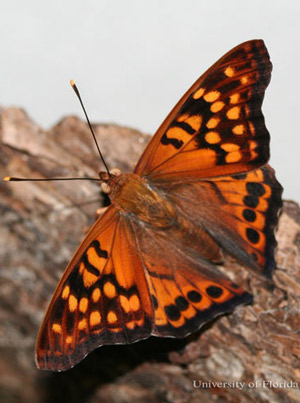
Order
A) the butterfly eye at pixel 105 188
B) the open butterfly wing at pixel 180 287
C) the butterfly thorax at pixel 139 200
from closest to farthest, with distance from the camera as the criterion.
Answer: the open butterfly wing at pixel 180 287 → the butterfly thorax at pixel 139 200 → the butterfly eye at pixel 105 188

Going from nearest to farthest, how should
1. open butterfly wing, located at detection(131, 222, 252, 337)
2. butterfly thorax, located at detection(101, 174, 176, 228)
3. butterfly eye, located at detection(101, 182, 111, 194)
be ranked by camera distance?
1. open butterfly wing, located at detection(131, 222, 252, 337)
2. butterfly thorax, located at detection(101, 174, 176, 228)
3. butterfly eye, located at detection(101, 182, 111, 194)

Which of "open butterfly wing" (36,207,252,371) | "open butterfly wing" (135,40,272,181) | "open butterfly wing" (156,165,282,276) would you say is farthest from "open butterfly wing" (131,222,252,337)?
"open butterfly wing" (135,40,272,181)

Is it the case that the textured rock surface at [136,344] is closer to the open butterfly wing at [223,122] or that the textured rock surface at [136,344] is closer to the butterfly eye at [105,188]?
the butterfly eye at [105,188]

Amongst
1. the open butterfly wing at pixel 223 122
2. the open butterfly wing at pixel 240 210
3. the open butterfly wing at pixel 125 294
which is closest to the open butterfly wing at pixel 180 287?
the open butterfly wing at pixel 125 294

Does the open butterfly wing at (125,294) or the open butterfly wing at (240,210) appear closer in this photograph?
the open butterfly wing at (125,294)

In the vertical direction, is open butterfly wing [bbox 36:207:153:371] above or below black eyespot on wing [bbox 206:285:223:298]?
below

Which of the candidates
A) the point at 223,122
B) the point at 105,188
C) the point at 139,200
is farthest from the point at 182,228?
the point at 223,122

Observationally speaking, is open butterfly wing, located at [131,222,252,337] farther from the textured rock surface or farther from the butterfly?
the textured rock surface

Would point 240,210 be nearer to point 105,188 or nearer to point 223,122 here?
point 223,122
